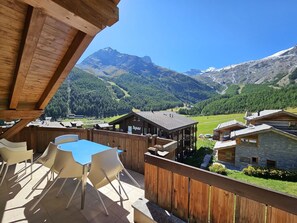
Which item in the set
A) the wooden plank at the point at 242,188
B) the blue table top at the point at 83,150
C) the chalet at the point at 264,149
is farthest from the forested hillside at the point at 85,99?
the wooden plank at the point at 242,188

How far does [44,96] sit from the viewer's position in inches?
156

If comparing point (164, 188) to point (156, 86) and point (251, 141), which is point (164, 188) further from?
point (156, 86)

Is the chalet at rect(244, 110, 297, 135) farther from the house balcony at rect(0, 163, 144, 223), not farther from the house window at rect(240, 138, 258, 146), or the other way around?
the house balcony at rect(0, 163, 144, 223)

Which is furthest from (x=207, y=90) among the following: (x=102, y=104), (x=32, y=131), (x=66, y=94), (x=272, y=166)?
(x=32, y=131)

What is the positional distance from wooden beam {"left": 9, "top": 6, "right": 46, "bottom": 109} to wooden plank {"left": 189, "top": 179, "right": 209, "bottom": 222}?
2607 millimetres

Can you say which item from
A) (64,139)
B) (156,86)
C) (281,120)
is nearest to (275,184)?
(281,120)

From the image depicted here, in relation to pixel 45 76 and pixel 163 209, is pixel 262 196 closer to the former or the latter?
pixel 163 209

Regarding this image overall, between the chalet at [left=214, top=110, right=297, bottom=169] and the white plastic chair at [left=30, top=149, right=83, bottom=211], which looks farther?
the chalet at [left=214, top=110, right=297, bottom=169]

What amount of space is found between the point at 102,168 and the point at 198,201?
1550 millimetres

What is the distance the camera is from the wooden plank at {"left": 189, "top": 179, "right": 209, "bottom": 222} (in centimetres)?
185

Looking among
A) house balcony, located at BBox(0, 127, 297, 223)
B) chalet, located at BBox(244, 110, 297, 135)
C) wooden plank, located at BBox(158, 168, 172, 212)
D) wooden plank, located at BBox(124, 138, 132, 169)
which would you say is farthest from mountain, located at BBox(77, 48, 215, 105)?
wooden plank, located at BBox(158, 168, 172, 212)

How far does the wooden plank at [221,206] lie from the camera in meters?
1.67

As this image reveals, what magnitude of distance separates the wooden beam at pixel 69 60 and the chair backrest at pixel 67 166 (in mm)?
1506

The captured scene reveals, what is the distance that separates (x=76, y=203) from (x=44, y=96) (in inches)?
103
